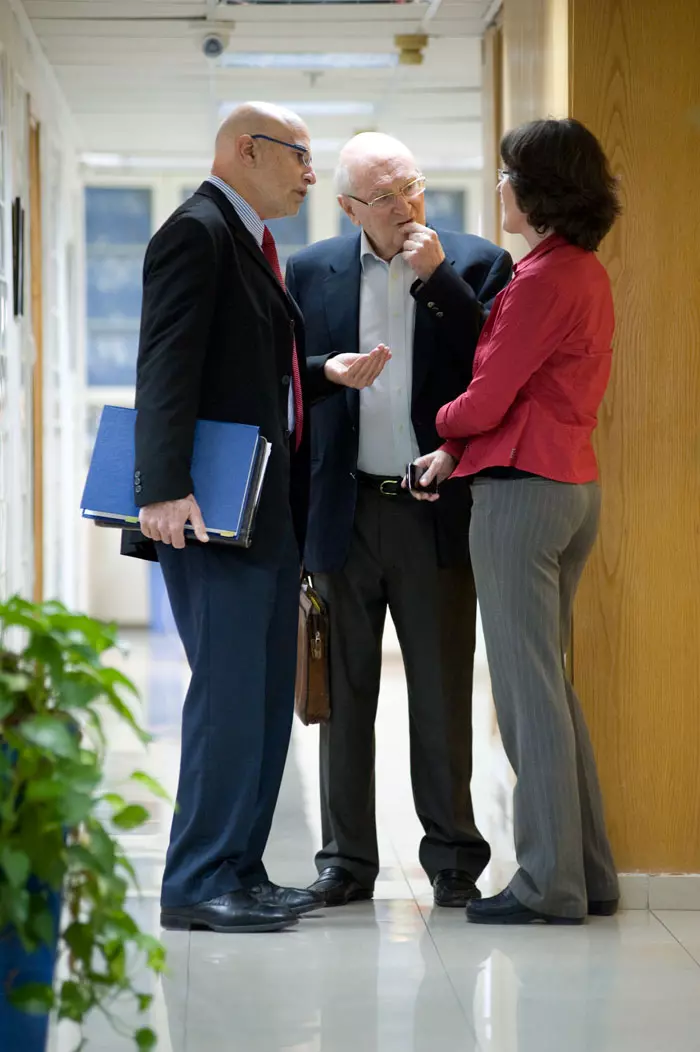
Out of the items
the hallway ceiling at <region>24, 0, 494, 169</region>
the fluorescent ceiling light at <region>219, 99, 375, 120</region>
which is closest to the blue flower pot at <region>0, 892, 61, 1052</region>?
the hallway ceiling at <region>24, 0, 494, 169</region>

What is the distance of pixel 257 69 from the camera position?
212 inches

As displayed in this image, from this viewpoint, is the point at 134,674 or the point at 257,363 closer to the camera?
the point at 257,363

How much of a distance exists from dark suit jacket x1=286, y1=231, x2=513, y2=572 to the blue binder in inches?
14.3

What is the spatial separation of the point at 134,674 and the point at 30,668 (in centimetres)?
528

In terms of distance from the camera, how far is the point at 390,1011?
2.34 metres

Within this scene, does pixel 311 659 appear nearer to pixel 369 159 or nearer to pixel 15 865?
pixel 369 159

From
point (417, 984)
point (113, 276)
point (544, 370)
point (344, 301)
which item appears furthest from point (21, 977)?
point (113, 276)

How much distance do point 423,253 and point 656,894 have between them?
1.44 meters

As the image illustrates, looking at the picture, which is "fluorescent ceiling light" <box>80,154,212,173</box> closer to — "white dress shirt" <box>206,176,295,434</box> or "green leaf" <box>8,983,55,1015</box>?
"white dress shirt" <box>206,176,295,434</box>

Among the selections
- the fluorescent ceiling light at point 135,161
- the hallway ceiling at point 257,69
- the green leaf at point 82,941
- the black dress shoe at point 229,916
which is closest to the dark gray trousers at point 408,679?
the black dress shoe at point 229,916

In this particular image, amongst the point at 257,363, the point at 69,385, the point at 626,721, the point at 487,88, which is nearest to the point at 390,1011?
the point at 626,721

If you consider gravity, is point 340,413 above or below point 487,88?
below

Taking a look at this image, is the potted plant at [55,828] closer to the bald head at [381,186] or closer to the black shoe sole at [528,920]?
the black shoe sole at [528,920]

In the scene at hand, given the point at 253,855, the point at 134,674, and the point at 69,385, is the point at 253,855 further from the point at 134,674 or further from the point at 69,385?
the point at 69,385
